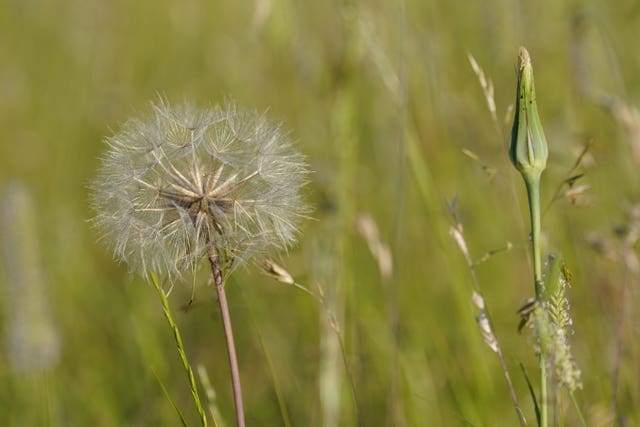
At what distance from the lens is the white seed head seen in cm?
146

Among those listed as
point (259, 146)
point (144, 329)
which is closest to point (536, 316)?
point (259, 146)

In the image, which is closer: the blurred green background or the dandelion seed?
the dandelion seed

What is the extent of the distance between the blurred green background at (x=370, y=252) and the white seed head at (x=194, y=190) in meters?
0.23

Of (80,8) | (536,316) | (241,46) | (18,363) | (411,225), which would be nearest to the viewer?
(536,316)

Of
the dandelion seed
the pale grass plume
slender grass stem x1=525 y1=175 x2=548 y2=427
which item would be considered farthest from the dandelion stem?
the pale grass plume

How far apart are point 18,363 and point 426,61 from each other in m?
1.79

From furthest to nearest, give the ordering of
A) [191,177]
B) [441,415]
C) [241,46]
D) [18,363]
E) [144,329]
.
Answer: [241,46] → [144,329] → [18,363] → [441,415] → [191,177]

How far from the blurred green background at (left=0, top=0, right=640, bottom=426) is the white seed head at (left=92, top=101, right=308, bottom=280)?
23 cm

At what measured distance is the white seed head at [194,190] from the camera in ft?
4.78

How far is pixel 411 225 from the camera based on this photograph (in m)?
3.95

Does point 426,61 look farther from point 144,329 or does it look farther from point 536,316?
point 536,316

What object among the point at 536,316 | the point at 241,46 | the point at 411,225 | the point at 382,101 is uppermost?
the point at 241,46

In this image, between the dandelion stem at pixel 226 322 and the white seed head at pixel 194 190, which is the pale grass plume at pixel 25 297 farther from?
the dandelion stem at pixel 226 322

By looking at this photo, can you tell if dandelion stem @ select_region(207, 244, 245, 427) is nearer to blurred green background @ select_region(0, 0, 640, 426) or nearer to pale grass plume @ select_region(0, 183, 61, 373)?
blurred green background @ select_region(0, 0, 640, 426)
